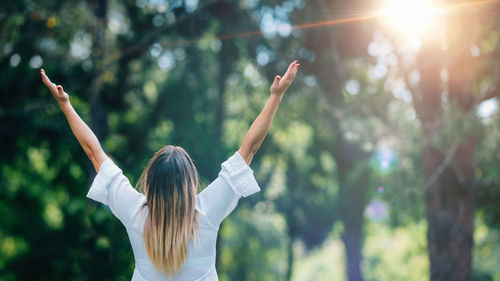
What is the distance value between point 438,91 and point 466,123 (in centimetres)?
86

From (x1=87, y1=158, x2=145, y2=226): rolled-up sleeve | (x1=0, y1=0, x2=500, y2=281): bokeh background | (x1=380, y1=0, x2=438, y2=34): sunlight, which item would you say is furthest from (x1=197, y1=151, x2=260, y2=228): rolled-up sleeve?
(x1=380, y1=0, x2=438, y2=34): sunlight

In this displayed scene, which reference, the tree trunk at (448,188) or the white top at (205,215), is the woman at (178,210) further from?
the tree trunk at (448,188)

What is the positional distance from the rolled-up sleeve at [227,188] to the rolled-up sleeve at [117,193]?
0.97ft

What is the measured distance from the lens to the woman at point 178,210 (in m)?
1.73

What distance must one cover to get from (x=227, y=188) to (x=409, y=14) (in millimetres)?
5587

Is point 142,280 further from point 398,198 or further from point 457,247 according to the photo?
point 398,198

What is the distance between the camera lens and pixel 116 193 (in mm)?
1871

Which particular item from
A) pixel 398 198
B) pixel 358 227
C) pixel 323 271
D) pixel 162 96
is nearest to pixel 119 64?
pixel 162 96

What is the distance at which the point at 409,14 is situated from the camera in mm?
6383

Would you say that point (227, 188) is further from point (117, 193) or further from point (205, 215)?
point (117, 193)

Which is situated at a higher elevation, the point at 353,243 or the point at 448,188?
the point at 353,243

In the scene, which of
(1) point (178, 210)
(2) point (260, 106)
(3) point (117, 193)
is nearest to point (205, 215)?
(1) point (178, 210)

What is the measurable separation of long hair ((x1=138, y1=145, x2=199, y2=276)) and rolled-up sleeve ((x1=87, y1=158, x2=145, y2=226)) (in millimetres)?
69

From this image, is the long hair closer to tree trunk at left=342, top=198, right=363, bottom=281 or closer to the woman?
the woman
